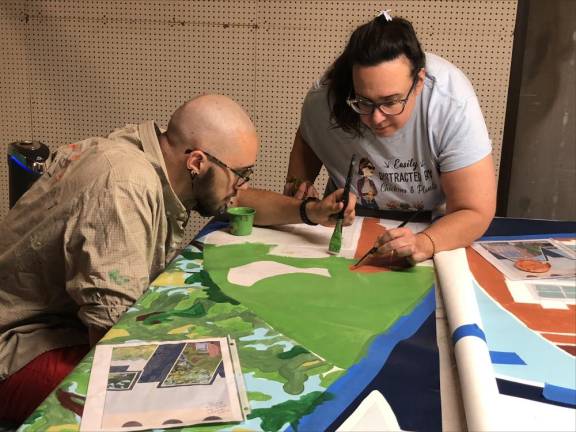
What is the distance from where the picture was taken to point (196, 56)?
9.91 ft

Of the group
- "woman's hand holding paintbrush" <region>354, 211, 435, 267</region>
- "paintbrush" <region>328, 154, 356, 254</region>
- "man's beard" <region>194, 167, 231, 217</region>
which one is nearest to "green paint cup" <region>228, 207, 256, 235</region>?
"man's beard" <region>194, 167, 231, 217</region>

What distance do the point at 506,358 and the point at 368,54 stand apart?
0.88 m

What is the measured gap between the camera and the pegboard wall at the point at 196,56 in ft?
9.35

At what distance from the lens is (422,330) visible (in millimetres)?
1166

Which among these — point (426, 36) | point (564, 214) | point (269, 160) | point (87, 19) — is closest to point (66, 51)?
point (87, 19)

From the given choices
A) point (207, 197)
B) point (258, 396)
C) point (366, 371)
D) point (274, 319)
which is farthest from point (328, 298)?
point (207, 197)

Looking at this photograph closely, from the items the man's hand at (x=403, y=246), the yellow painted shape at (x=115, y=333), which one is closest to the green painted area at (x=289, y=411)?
the yellow painted shape at (x=115, y=333)

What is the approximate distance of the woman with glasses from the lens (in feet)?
5.20

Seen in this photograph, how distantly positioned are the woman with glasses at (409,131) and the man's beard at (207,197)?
14.1 inches

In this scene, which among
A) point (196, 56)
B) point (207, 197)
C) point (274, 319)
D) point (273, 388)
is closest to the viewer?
point (273, 388)

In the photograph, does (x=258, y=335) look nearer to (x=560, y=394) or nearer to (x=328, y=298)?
(x=328, y=298)

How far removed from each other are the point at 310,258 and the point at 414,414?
0.68 m

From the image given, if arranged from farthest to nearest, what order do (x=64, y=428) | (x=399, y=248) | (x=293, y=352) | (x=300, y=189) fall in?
(x=300, y=189) → (x=399, y=248) → (x=293, y=352) → (x=64, y=428)

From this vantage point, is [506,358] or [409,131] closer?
[506,358]
